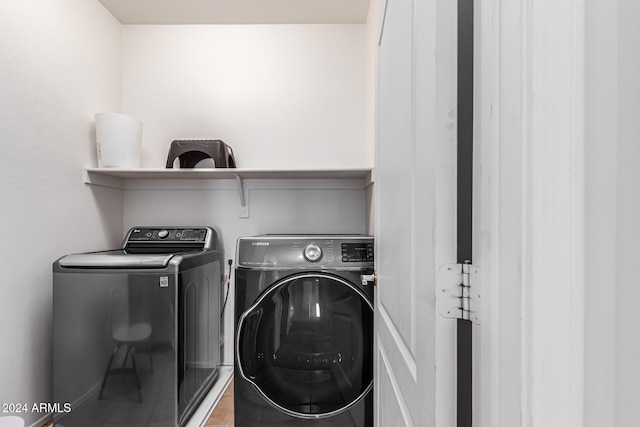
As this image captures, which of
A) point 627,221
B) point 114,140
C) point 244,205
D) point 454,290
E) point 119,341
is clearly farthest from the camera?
point 244,205

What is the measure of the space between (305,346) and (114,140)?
137cm

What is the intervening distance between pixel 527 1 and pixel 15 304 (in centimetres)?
183

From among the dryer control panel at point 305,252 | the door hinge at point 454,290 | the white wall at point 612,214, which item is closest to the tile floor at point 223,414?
the dryer control panel at point 305,252

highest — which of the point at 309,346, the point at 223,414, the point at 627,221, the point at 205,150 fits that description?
the point at 205,150

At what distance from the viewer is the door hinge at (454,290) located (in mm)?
562

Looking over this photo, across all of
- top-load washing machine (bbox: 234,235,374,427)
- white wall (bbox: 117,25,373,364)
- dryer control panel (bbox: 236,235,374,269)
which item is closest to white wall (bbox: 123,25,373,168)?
white wall (bbox: 117,25,373,364)

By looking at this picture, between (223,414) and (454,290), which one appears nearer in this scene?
(454,290)

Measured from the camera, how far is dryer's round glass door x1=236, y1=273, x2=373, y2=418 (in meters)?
1.51

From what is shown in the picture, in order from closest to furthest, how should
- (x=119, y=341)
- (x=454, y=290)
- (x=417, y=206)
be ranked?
(x=454, y=290) < (x=417, y=206) < (x=119, y=341)

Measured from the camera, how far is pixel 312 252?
1.55m

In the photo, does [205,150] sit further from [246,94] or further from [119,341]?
[119,341]

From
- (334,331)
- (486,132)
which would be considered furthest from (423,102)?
(334,331)

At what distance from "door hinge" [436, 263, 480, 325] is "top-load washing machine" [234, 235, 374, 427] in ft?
3.16

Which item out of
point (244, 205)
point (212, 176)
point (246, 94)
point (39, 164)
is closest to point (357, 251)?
point (244, 205)
